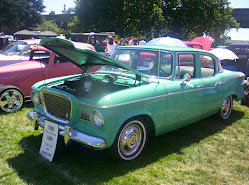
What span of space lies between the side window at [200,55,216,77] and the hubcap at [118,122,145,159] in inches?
75.0

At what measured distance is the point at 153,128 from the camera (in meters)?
3.83

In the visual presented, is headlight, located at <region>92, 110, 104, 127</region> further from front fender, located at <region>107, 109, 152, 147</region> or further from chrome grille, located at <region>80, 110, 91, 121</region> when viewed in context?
front fender, located at <region>107, 109, 152, 147</region>

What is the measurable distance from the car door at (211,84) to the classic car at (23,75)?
328 cm

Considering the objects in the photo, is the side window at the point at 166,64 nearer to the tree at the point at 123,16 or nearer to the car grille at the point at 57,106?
the car grille at the point at 57,106

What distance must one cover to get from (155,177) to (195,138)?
1.65 metres

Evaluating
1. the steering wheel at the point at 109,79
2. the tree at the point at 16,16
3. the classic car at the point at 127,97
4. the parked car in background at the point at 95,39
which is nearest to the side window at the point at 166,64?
the classic car at the point at 127,97

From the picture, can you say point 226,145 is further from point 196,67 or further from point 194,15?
point 194,15

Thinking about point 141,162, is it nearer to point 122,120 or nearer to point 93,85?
point 122,120

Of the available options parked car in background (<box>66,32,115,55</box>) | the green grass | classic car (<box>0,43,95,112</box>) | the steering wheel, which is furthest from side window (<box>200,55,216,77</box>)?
parked car in background (<box>66,32,115,55</box>)

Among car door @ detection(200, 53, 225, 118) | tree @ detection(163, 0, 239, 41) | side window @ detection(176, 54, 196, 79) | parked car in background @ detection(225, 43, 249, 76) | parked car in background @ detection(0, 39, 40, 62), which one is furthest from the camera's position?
tree @ detection(163, 0, 239, 41)

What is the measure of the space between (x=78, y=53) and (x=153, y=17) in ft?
56.2

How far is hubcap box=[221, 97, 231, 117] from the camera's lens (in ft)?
18.4

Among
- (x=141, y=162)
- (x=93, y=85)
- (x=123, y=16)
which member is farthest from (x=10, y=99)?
(x=123, y=16)

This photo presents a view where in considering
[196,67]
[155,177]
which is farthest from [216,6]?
[155,177]
